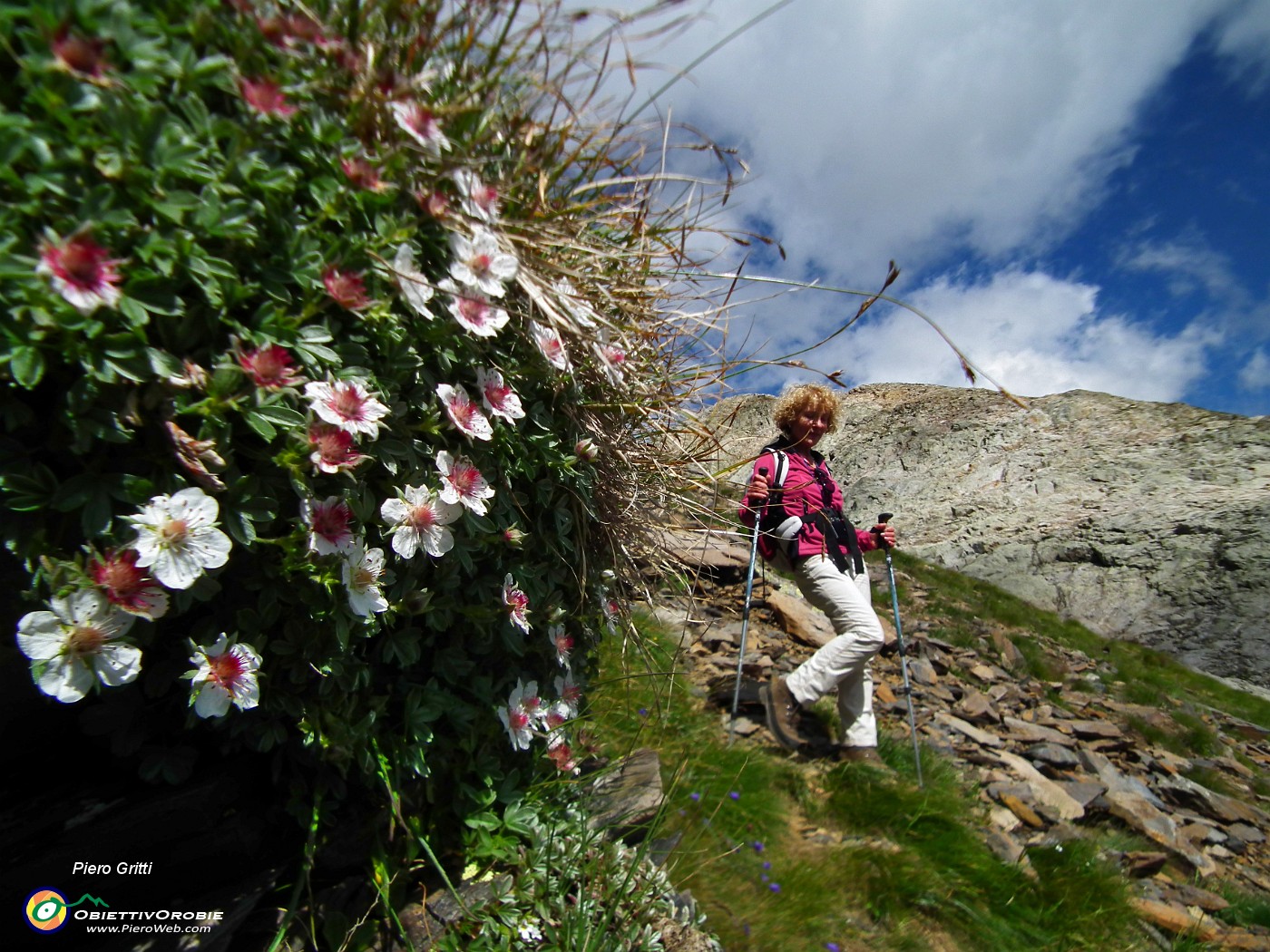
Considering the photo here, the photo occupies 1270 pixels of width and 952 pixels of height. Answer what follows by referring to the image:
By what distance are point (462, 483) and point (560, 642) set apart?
2.54 feet

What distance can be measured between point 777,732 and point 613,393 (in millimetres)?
3148

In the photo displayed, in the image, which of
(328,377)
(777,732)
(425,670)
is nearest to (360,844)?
(425,670)

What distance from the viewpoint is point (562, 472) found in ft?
6.63

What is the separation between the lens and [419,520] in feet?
5.24

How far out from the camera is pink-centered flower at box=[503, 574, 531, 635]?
1.94 m

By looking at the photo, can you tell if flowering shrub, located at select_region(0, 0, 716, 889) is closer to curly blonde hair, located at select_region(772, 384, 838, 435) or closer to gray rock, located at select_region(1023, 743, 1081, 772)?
curly blonde hair, located at select_region(772, 384, 838, 435)

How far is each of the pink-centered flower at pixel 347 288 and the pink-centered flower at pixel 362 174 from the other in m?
0.19

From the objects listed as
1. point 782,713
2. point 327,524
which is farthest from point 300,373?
point 782,713

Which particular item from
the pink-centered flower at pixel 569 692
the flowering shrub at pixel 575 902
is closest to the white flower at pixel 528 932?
the flowering shrub at pixel 575 902

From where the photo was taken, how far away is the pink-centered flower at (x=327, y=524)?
4.62 ft

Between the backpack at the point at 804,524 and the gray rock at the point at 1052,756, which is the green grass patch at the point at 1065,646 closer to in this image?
the gray rock at the point at 1052,756

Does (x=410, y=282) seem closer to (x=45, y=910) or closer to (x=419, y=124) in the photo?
(x=419, y=124)

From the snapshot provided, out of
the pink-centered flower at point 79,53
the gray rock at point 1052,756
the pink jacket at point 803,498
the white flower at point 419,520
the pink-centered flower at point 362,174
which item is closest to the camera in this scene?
the pink-centered flower at point 79,53

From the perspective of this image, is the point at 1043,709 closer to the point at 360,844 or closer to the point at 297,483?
the point at 360,844
